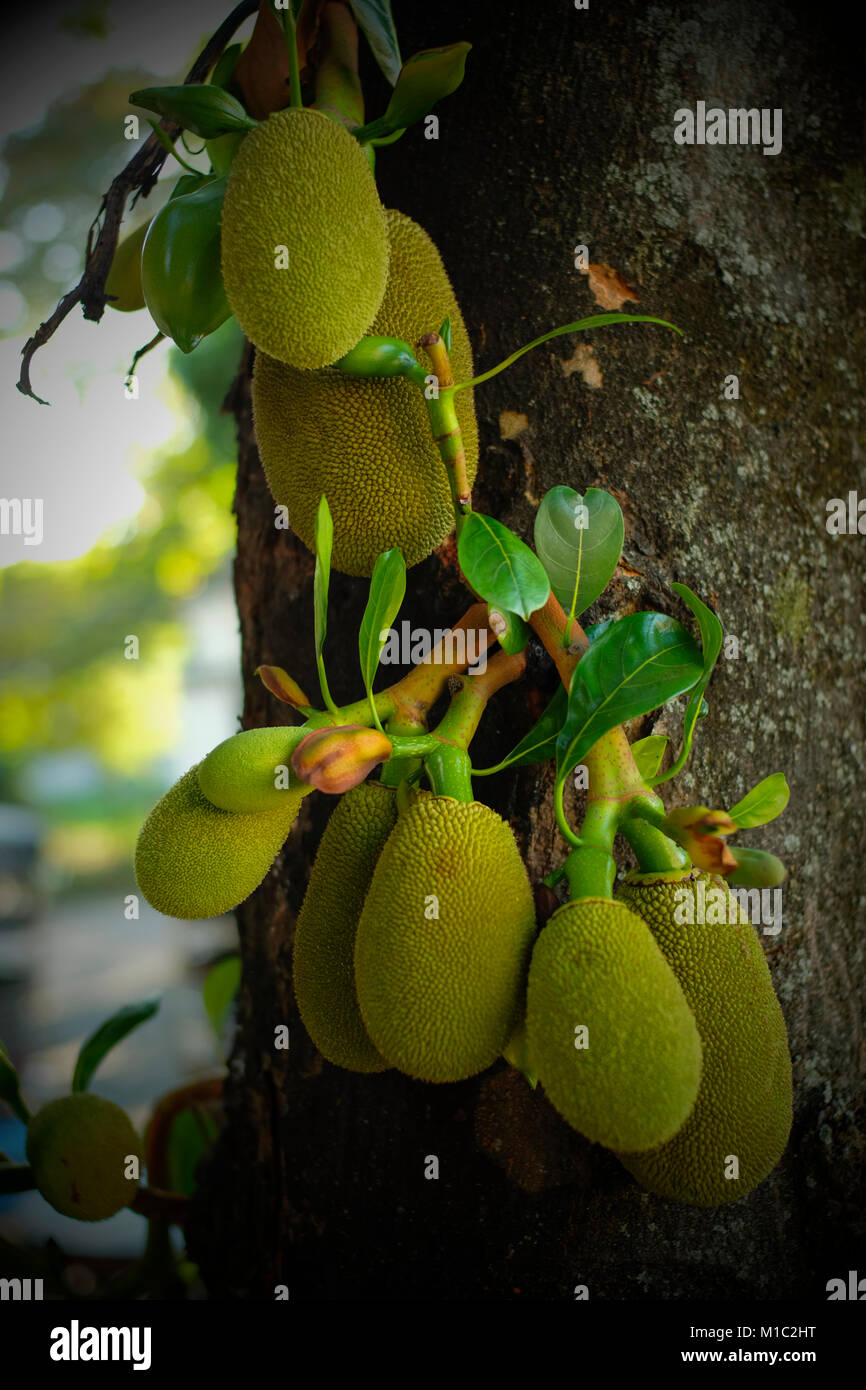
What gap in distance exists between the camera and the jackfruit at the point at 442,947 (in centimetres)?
46

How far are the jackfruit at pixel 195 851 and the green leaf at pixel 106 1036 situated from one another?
586 mm

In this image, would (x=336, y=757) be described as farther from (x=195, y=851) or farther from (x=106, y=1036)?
(x=106, y=1036)

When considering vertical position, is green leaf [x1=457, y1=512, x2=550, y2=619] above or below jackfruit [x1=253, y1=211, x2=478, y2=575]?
below

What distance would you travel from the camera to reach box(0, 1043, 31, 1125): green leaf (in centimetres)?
94

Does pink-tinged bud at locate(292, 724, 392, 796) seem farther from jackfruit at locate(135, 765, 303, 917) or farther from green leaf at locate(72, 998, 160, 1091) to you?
green leaf at locate(72, 998, 160, 1091)

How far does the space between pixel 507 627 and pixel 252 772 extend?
180mm

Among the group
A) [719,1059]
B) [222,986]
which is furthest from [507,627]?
[222,986]

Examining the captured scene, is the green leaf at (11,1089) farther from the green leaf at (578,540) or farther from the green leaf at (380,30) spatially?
the green leaf at (380,30)

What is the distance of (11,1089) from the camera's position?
946 millimetres

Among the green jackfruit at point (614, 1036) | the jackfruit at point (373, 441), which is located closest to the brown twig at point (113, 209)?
the jackfruit at point (373, 441)

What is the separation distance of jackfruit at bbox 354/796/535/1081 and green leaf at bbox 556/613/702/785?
8 centimetres

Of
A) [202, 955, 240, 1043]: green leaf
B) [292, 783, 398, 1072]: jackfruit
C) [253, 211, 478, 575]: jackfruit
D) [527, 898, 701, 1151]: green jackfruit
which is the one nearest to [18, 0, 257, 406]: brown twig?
[253, 211, 478, 575]: jackfruit

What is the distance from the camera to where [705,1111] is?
482mm

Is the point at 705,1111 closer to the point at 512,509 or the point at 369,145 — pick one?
the point at 512,509
